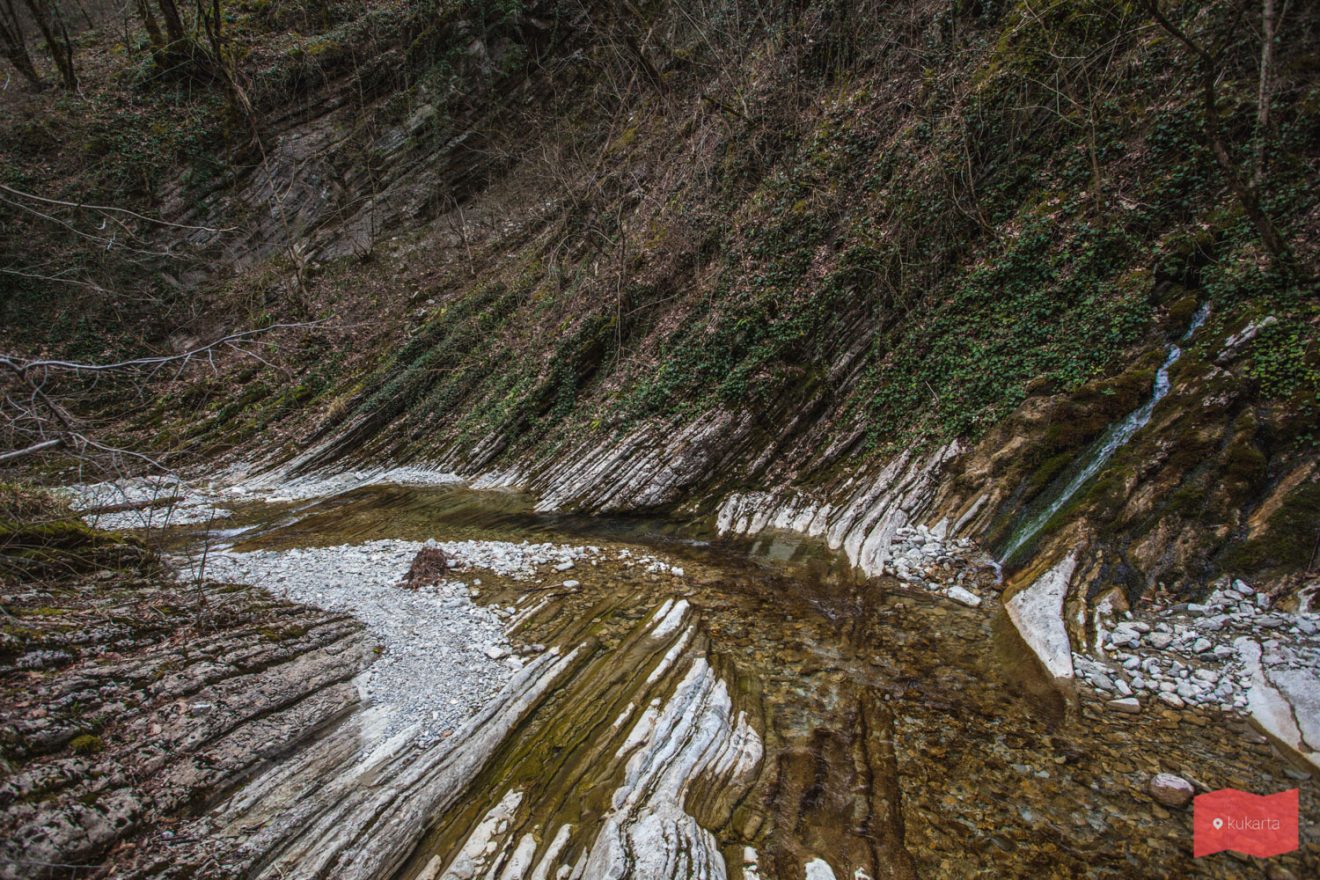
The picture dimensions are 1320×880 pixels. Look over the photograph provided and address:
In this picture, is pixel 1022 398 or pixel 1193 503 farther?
pixel 1022 398

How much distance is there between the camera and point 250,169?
803 inches

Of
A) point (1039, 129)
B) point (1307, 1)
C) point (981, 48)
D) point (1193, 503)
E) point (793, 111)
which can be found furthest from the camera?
point (793, 111)

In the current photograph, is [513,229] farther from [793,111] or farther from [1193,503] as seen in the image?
[1193,503]

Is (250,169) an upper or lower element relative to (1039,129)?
upper

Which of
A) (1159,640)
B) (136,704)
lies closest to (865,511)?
(1159,640)

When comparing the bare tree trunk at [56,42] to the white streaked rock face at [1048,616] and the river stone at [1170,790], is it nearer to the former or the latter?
the white streaked rock face at [1048,616]

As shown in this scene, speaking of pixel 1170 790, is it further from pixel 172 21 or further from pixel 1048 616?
pixel 172 21

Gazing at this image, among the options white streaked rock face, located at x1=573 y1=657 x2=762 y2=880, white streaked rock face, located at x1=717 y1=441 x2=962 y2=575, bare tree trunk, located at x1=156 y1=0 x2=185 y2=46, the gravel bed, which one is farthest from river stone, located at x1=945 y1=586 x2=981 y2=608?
bare tree trunk, located at x1=156 y1=0 x2=185 y2=46

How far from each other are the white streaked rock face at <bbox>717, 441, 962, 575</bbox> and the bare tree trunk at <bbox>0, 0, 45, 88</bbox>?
1188 inches

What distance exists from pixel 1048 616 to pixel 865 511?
291 centimetres

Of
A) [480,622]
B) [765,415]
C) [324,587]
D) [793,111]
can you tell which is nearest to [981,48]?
[793,111]

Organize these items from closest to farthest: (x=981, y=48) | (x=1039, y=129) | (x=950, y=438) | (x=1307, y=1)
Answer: (x=1307, y=1)
(x=950, y=438)
(x=1039, y=129)
(x=981, y=48)

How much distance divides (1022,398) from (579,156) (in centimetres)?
1755

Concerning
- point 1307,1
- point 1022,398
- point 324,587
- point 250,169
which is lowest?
point 324,587
